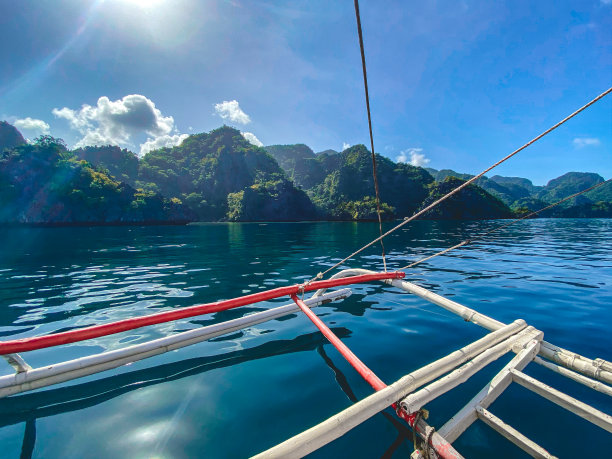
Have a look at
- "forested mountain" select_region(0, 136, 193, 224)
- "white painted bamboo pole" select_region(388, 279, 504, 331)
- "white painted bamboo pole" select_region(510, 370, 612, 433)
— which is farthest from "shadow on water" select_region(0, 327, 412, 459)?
"forested mountain" select_region(0, 136, 193, 224)

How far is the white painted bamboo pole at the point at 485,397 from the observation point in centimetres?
213

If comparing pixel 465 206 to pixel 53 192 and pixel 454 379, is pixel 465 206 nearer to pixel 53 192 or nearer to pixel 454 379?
pixel 454 379

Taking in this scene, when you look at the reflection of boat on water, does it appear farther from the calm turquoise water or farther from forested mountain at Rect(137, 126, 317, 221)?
forested mountain at Rect(137, 126, 317, 221)

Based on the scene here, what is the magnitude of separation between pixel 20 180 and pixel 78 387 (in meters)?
110

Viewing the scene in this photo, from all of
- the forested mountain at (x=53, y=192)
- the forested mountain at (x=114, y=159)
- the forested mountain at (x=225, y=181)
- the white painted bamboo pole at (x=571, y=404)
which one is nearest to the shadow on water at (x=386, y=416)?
the white painted bamboo pole at (x=571, y=404)

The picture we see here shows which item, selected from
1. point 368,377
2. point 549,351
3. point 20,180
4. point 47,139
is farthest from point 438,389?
point 47,139

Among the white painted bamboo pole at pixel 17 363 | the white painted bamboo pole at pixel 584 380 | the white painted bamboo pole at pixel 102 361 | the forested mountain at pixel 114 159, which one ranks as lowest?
the white painted bamboo pole at pixel 584 380

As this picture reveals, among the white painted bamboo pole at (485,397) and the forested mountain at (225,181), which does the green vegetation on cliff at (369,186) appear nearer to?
the forested mountain at (225,181)

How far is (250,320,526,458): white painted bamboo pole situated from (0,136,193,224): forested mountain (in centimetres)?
9713

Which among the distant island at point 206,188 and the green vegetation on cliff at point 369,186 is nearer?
the distant island at point 206,188

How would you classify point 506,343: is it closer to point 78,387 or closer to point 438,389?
point 438,389

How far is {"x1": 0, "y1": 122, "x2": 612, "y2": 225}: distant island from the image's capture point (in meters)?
76.1

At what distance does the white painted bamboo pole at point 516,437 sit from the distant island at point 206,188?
308 feet

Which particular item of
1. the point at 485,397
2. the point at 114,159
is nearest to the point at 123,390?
the point at 485,397
